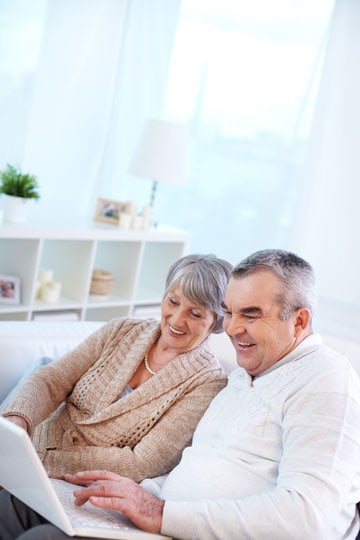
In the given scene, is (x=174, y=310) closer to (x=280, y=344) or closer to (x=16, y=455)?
(x=280, y=344)

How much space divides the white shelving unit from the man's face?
1.85 metres

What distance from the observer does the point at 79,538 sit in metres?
1.61

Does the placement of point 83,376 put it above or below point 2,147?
below

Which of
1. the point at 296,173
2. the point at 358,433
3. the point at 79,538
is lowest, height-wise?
the point at 79,538

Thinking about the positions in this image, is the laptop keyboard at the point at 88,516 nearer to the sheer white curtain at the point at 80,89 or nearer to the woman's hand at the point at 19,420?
the woman's hand at the point at 19,420

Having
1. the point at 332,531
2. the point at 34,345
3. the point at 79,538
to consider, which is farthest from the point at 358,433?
the point at 34,345

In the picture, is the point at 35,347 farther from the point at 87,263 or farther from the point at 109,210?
the point at 109,210

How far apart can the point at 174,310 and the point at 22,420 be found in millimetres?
493

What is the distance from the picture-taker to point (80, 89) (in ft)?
15.4

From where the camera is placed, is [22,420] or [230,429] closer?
[230,429]

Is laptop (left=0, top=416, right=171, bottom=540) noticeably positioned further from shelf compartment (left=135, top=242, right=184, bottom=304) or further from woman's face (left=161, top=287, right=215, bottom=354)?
shelf compartment (left=135, top=242, right=184, bottom=304)

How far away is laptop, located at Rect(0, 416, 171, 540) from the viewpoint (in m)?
1.46

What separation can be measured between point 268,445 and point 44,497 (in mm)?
513

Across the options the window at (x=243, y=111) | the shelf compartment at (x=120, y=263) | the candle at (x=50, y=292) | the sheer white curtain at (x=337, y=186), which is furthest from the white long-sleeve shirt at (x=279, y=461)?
the window at (x=243, y=111)
